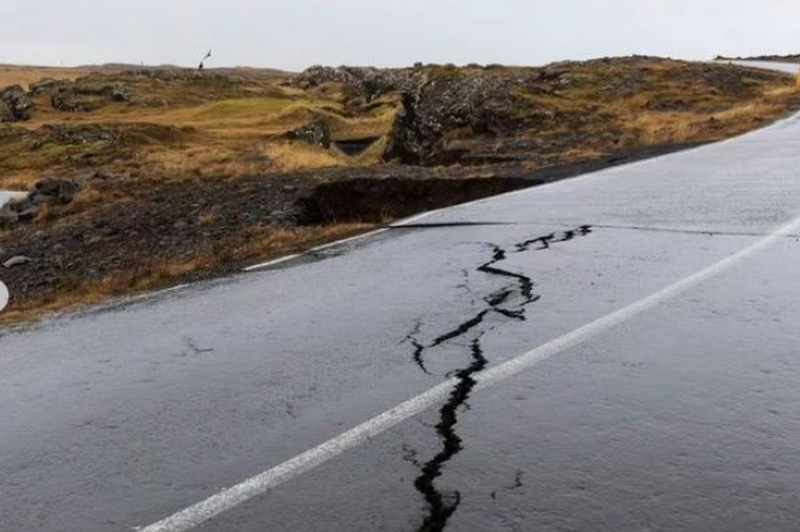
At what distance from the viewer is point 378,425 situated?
4.17 m

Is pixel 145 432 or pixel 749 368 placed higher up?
pixel 749 368

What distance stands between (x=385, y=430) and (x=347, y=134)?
41327mm

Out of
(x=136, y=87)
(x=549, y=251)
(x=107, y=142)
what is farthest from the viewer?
(x=136, y=87)

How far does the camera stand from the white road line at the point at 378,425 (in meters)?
3.33

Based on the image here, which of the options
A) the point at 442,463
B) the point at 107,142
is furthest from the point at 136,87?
the point at 442,463

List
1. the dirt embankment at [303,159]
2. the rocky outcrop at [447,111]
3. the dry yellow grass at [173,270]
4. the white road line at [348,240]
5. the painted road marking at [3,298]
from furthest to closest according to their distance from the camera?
the rocky outcrop at [447,111] < the dirt embankment at [303,159] < the white road line at [348,240] < the painted road marking at [3,298] < the dry yellow grass at [173,270]

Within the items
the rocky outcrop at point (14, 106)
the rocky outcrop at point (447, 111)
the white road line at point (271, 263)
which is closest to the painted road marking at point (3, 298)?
the white road line at point (271, 263)

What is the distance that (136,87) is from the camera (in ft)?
269

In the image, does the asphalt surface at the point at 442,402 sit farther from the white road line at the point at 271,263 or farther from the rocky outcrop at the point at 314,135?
the rocky outcrop at the point at 314,135

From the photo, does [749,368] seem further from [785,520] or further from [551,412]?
[785,520]

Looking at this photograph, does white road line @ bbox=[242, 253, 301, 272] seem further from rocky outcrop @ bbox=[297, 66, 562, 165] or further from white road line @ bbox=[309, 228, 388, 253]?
rocky outcrop @ bbox=[297, 66, 562, 165]

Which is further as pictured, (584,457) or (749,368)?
(749,368)

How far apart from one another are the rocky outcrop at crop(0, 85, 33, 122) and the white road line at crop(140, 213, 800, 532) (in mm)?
69420

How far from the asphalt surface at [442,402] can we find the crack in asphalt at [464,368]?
0.02 m
